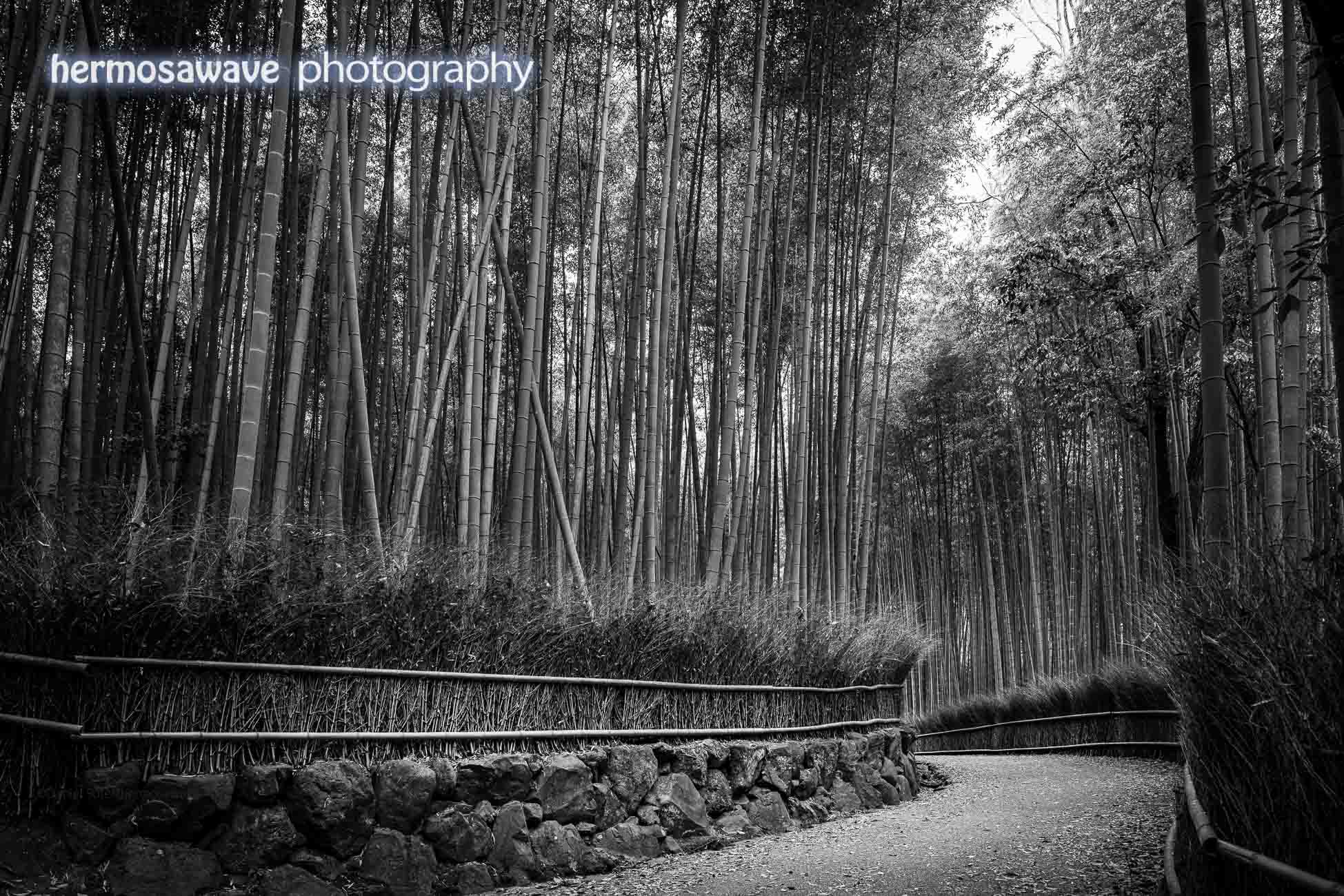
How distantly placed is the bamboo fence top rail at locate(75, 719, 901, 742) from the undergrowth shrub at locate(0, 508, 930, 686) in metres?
0.22

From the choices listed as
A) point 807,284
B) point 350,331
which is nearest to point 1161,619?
point 350,331

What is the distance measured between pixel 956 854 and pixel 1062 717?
528 cm

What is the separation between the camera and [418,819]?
2895 millimetres

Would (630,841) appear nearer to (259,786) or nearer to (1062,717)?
(259,786)

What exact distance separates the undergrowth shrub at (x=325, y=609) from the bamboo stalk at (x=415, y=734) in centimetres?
22

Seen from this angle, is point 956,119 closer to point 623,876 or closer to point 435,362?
point 435,362

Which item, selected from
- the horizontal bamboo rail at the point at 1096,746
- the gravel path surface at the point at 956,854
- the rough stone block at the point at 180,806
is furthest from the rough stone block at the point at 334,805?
the horizontal bamboo rail at the point at 1096,746

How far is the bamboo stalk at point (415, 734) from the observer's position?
Answer: 2.49m

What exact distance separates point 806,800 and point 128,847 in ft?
10.3

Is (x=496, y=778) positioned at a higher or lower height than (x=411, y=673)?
lower

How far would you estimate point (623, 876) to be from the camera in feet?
10.7

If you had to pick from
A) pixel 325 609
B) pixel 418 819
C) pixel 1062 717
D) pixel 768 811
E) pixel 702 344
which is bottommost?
pixel 1062 717

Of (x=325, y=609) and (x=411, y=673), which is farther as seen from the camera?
(x=411, y=673)

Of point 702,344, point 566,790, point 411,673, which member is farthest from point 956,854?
point 702,344
